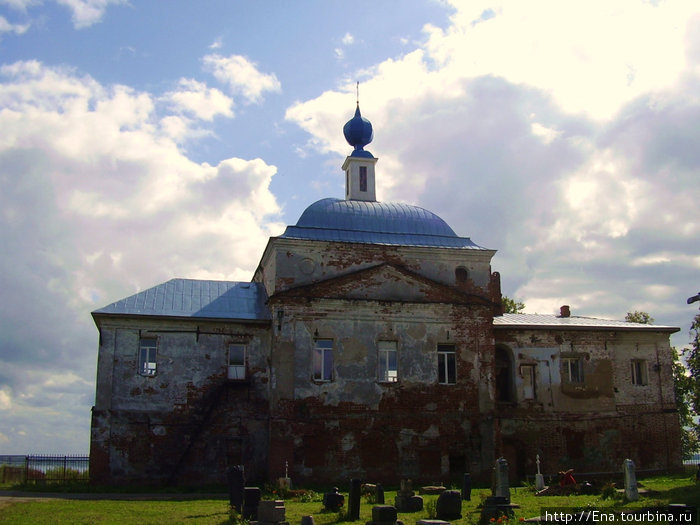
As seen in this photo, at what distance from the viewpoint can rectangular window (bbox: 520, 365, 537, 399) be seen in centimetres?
2891

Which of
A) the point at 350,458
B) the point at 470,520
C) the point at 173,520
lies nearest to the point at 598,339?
the point at 350,458

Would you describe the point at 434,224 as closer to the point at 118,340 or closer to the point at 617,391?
the point at 617,391

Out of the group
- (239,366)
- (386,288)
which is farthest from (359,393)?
(239,366)

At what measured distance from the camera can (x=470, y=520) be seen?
49.9 ft

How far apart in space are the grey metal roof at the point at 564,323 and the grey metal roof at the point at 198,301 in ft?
30.3

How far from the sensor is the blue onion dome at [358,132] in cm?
3303

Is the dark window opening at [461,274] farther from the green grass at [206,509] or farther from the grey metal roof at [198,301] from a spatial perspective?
the green grass at [206,509]

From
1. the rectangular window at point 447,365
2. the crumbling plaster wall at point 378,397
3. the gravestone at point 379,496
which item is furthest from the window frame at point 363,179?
the gravestone at point 379,496

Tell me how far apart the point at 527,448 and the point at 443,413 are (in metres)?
3.85

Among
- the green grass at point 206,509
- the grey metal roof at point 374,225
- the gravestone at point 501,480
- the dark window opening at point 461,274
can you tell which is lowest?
the green grass at point 206,509

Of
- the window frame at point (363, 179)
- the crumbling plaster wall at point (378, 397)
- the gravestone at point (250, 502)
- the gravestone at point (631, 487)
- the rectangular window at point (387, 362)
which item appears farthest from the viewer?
the window frame at point (363, 179)

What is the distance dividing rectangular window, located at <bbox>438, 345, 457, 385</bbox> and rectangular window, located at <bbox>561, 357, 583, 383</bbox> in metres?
4.87

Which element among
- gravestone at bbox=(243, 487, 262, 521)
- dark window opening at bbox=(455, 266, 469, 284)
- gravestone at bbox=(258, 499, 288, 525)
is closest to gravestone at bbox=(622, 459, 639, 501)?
gravestone at bbox=(258, 499, 288, 525)

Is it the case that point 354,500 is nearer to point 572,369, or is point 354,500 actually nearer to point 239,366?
point 239,366
